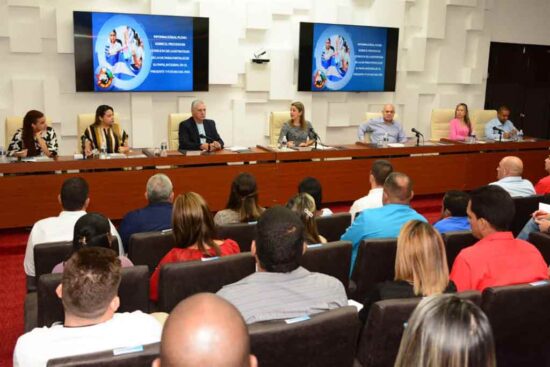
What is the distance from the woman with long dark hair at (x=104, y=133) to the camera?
559 cm

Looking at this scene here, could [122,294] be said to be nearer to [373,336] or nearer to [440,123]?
[373,336]

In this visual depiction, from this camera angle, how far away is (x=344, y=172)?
618 cm

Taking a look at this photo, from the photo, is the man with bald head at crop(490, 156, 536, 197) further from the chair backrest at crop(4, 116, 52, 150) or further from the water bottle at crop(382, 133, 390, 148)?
the chair backrest at crop(4, 116, 52, 150)

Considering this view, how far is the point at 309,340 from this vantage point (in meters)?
1.71

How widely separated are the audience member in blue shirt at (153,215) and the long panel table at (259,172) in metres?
1.88

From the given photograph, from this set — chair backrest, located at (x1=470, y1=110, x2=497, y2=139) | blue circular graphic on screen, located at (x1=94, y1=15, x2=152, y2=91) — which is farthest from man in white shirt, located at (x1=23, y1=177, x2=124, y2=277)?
chair backrest, located at (x1=470, y1=110, x2=497, y2=139)

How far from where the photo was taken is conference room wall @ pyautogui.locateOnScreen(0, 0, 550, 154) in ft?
20.7

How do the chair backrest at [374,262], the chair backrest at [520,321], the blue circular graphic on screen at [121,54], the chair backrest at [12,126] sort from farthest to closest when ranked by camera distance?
1. the blue circular graphic on screen at [121,54]
2. the chair backrest at [12,126]
3. the chair backrest at [374,262]
4. the chair backrest at [520,321]

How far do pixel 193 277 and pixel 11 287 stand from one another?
7.33 feet

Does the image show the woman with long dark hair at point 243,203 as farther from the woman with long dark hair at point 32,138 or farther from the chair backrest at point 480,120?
the chair backrest at point 480,120

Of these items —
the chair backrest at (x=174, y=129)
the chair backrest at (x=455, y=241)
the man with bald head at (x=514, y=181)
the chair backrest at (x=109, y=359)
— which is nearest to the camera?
the chair backrest at (x=109, y=359)

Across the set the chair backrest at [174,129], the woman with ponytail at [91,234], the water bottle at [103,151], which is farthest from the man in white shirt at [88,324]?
the chair backrest at [174,129]

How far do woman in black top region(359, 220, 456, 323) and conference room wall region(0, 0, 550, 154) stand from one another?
5.36m

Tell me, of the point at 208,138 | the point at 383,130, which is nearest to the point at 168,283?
the point at 208,138
